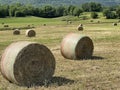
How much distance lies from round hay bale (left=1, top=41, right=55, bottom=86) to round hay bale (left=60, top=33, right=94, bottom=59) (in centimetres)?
579

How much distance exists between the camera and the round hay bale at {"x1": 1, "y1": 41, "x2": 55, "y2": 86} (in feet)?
43.1

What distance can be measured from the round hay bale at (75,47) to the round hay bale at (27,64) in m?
5.79

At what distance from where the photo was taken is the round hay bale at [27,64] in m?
13.1

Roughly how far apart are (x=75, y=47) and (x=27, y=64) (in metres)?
6.67

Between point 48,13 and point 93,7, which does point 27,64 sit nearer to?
point 48,13

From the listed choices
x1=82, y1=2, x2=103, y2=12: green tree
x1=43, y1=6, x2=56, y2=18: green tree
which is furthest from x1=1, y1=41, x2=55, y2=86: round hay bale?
x1=82, y1=2, x2=103, y2=12: green tree

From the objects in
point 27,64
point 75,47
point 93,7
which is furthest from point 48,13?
point 27,64

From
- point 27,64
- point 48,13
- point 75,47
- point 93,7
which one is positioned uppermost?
point 27,64

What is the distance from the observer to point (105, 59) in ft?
64.5

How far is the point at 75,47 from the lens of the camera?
1988cm

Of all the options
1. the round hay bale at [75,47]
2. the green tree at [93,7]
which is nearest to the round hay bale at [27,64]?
the round hay bale at [75,47]

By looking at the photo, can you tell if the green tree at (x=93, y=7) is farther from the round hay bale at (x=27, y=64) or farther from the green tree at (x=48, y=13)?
the round hay bale at (x=27, y=64)

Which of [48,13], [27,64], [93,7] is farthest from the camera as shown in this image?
[93,7]

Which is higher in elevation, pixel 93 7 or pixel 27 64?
pixel 27 64
